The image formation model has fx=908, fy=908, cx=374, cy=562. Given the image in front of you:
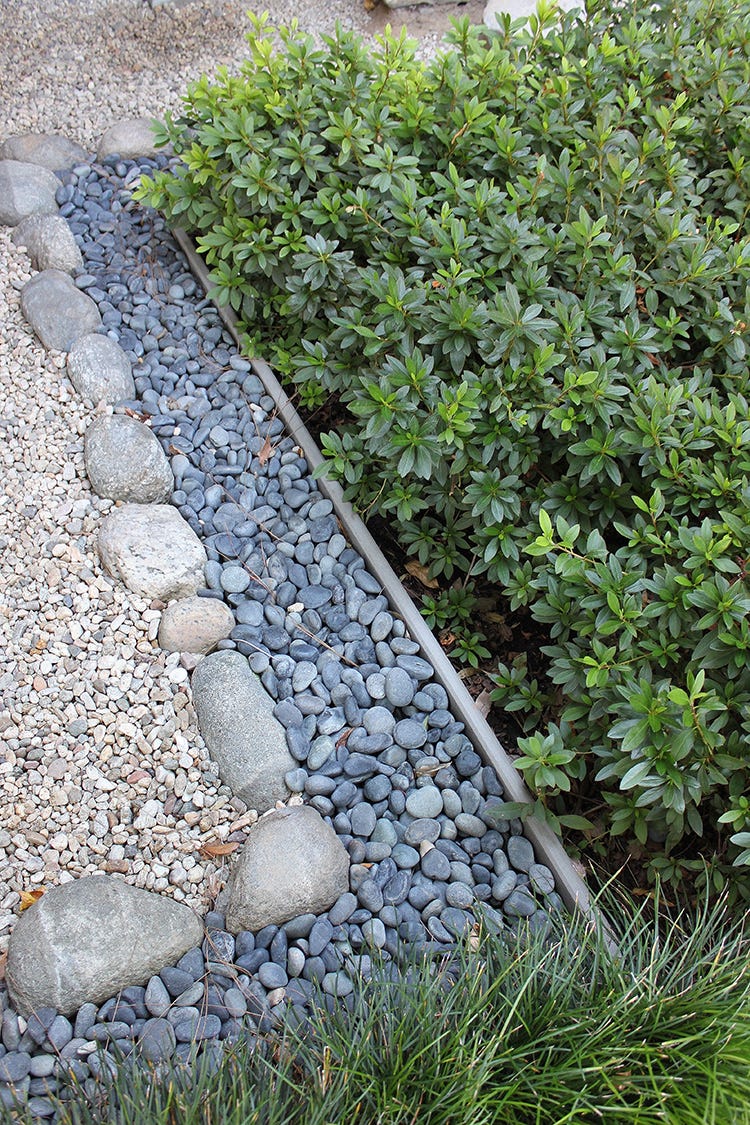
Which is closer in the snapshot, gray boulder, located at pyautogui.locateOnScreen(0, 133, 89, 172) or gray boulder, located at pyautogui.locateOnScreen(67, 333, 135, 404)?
gray boulder, located at pyautogui.locateOnScreen(67, 333, 135, 404)

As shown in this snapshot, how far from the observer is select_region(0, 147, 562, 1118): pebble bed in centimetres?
197

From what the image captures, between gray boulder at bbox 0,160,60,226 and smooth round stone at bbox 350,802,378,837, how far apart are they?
2.64m

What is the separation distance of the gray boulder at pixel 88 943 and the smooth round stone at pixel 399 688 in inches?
30.6

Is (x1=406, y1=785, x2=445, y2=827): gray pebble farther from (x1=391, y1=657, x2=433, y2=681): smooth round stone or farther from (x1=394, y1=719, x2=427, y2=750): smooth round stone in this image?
(x1=391, y1=657, x2=433, y2=681): smooth round stone

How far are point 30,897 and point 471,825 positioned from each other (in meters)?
1.06

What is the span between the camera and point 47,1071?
1.84 m

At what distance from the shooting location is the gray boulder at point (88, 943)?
1.90 meters

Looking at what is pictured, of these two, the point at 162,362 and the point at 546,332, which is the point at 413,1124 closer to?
the point at 546,332

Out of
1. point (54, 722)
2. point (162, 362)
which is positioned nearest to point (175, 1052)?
point (54, 722)

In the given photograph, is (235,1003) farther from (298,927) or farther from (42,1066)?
(42,1066)

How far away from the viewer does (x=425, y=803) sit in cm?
231

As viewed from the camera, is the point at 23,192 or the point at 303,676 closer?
the point at 303,676

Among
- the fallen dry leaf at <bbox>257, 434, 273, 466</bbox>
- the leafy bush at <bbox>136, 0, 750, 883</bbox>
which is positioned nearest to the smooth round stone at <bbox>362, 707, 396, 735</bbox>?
the leafy bush at <bbox>136, 0, 750, 883</bbox>

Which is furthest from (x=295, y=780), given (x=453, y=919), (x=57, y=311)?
(x=57, y=311)
